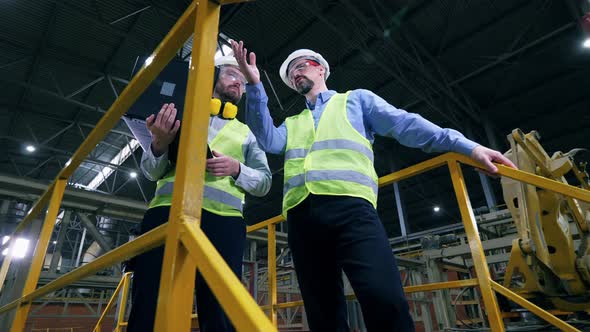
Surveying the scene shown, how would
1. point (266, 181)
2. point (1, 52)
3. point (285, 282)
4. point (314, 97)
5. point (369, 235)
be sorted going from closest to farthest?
point (369, 235) → point (266, 181) → point (314, 97) → point (1, 52) → point (285, 282)

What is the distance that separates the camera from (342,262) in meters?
1.33

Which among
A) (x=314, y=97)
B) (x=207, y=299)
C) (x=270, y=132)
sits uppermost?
(x=314, y=97)

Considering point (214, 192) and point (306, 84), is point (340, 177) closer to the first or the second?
point (214, 192)

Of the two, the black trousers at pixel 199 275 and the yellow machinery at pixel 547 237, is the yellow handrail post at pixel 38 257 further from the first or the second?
the yellow machinery at pixel 547 237

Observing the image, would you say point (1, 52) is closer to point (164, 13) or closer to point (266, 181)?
point (164, 13)

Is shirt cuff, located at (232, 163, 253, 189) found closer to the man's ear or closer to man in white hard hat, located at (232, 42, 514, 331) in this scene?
man in white hard hat, located at (232, 42, 514, 331)

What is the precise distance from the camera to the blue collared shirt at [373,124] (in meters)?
1.52

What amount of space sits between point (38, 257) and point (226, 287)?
184 centimetres

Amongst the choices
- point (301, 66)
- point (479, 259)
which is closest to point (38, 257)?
point (301, 66)

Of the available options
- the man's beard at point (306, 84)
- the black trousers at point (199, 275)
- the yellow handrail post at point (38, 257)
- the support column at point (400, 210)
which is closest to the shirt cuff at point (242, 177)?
the black trousers at point (199, 275)

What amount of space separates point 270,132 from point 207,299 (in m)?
0.82

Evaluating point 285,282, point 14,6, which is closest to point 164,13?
point 14,6

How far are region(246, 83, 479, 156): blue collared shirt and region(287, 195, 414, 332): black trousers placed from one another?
15.8 inches

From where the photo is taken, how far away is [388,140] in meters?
11.9
